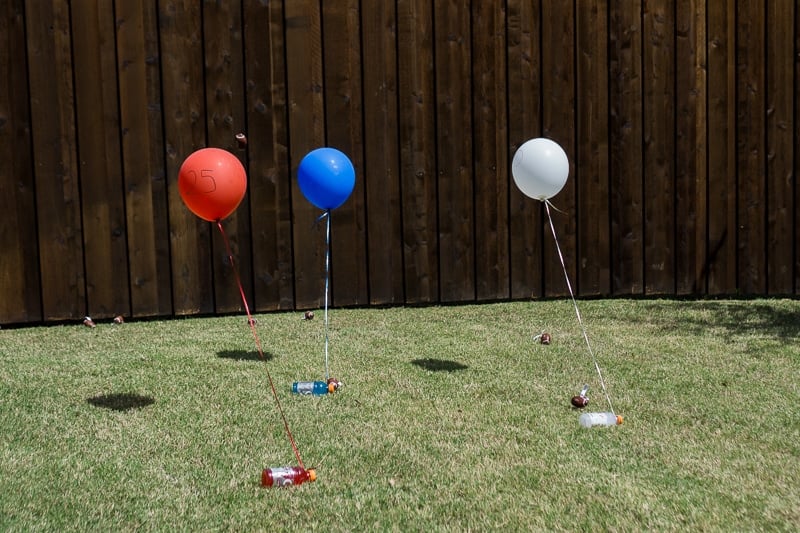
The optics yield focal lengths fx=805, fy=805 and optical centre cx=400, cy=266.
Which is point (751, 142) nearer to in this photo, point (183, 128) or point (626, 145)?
point (626, 145)

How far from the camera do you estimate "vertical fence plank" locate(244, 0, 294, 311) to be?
23.2 feet

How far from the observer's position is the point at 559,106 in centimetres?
771

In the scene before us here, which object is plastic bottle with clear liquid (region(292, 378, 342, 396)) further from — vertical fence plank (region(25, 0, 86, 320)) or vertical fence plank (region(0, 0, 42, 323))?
vertical fence plank (region(0, 0, 42, 323))

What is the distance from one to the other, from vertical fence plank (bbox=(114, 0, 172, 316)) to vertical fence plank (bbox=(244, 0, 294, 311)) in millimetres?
775

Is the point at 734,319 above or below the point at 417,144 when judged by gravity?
below

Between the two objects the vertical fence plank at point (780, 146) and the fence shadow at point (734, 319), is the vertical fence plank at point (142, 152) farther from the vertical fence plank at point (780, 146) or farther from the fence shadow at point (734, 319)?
the vertical fence plank at point (780, 146)

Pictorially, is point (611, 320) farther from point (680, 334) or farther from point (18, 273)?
point (18, 273)

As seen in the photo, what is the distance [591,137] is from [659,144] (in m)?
0.71

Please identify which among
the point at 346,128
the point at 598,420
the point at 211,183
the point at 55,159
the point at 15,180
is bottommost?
the point at 598,420

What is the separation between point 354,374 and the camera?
199 inches

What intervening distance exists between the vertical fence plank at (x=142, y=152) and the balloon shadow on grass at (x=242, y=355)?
1.70 metres

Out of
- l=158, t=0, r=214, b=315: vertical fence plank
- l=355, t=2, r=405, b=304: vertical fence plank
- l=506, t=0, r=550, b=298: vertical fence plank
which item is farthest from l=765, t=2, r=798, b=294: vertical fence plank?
l=158, t=0, r=214, b=315: vertical fence plank

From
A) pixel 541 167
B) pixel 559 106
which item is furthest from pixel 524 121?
pixel 541 167

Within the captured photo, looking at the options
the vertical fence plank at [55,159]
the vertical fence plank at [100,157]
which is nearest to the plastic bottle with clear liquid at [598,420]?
the vertical fence plank at [100,157]
